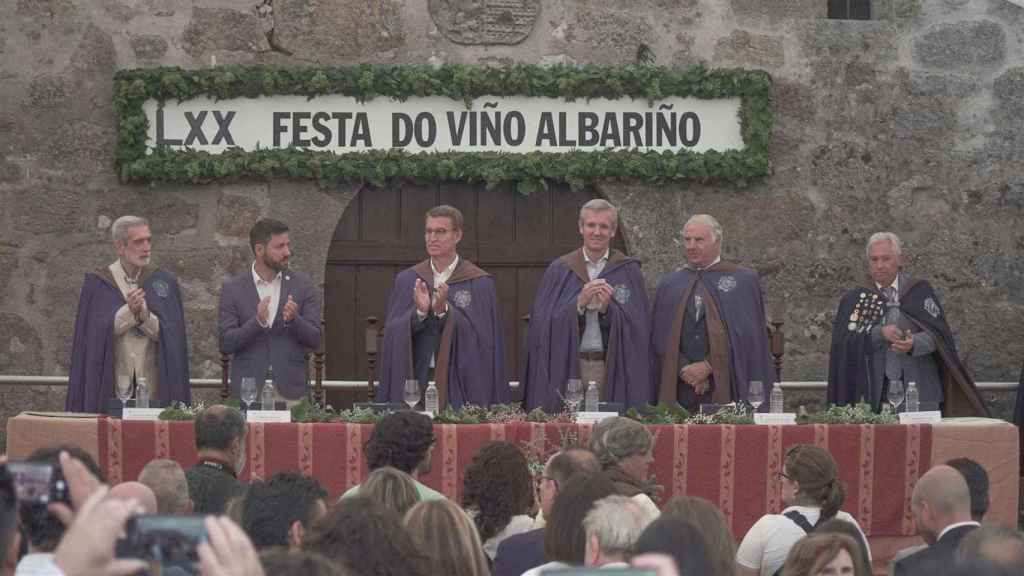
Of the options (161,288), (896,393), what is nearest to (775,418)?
(896,393)

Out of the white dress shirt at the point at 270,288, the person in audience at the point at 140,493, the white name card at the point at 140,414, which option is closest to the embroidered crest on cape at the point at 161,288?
the white dress shirt at the point at 270,288

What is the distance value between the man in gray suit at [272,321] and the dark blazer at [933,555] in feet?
15.1

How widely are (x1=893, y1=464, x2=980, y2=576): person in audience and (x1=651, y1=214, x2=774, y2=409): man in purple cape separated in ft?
12.4

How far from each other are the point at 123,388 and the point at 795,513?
4186mm

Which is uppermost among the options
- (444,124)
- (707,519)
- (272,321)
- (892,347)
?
(444,124)

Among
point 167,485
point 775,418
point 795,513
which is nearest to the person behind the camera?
point 167,485

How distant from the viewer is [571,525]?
17.0ft

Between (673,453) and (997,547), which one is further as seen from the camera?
(673,453)

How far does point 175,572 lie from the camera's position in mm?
4766

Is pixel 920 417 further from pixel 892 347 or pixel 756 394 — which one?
pixel 892 347

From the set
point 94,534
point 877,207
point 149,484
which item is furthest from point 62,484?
point 877,207

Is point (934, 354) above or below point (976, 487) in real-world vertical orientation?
above

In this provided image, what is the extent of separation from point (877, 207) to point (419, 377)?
3.59 meters

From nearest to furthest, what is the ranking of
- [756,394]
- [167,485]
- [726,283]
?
1. [167,485]
2. [756,394]
3. [726,283]
